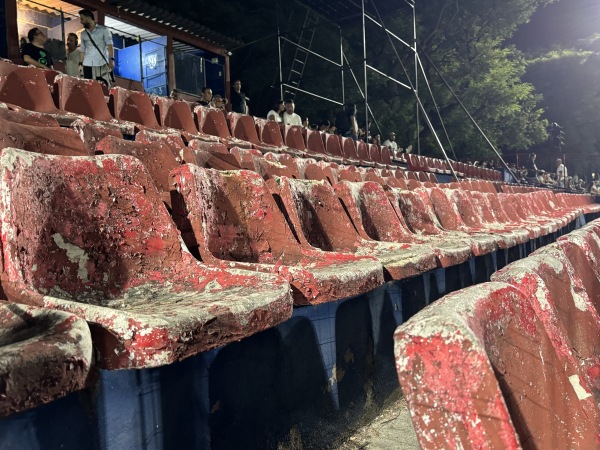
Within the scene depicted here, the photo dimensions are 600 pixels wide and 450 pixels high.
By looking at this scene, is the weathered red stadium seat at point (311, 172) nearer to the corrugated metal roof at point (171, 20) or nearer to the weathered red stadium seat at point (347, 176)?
the weathered red stadium seat at point (347, 176)

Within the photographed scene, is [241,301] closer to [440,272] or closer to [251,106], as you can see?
[440,272]

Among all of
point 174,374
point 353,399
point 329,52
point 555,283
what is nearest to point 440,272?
point 353,399

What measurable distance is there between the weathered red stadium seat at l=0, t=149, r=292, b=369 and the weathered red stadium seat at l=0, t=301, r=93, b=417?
0.13 ft

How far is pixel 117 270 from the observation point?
2.46 feet

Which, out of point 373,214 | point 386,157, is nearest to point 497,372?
point 373,214

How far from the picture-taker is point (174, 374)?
2.09 feet

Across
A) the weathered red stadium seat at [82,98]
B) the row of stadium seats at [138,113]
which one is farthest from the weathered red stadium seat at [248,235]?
the weathered red stadium seat at [82,98]

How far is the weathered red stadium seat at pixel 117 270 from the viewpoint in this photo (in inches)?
18.6

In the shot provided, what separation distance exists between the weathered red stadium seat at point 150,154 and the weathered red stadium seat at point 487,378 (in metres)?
0.73

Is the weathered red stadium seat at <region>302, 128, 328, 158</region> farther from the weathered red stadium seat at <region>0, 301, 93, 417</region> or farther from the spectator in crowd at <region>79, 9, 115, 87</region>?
the weathered red stadium seat at <region>0, 301, 93, 417</region>

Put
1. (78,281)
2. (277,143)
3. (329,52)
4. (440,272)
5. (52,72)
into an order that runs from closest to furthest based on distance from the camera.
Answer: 1. (78,281)
2. (440,272)
3. (52,72)
4. (277,143)
5. (329,52)

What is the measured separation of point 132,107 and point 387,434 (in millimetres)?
2038

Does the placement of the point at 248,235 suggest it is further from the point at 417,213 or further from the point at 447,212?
the point at 447,212

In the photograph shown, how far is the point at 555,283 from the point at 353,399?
0.51 m
